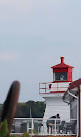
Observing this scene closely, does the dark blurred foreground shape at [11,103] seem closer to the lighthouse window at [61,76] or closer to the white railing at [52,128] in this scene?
the white railing at [52,128]

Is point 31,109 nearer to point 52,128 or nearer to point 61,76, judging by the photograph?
point 61,76

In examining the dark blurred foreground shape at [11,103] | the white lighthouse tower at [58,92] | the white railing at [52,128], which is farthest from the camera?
the white lighthouse tower at [58,92]

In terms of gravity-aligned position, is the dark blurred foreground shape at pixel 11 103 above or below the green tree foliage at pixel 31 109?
below

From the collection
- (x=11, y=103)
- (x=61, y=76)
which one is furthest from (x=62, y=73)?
(x=11, y=103)

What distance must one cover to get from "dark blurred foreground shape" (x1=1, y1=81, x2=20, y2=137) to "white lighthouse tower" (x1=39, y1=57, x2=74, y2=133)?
3402cm

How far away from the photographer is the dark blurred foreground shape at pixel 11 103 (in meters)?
9.40

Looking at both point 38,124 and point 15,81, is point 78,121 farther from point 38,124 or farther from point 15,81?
point 15,81

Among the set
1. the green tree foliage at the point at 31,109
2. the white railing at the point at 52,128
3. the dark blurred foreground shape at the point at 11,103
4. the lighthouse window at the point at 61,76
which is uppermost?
the lighthouse window at the point at 61,76

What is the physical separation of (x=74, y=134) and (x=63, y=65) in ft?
63.3

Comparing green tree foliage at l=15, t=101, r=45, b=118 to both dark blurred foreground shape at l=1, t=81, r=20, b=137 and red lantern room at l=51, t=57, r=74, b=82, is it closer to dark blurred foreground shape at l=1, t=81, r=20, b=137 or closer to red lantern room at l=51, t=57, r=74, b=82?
red lantern room at l=51, t=57, r=74, b=82

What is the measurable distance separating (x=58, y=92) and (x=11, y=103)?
115 ft

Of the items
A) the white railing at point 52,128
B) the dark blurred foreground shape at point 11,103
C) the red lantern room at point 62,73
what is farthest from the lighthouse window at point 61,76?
the dark blurred foreground shape at point 11,103

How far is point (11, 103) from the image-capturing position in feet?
31.0

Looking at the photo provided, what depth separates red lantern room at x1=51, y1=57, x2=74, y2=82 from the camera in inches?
1821
